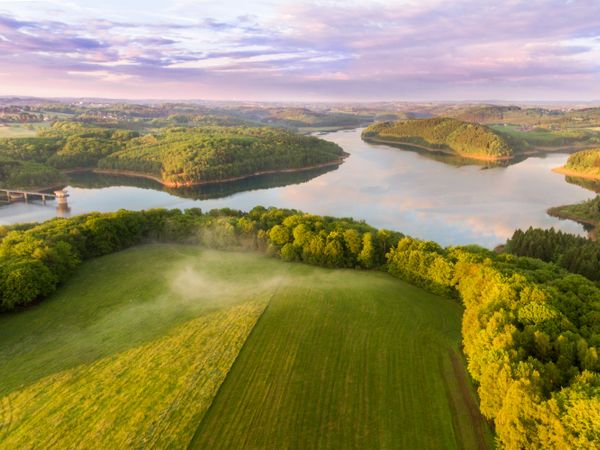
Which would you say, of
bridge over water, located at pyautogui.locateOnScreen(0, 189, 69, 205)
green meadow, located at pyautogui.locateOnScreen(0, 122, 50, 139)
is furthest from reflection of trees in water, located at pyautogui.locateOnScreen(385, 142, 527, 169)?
green meadow, located at pyautogui.locateOnScreen(0, 122, 50, 139)

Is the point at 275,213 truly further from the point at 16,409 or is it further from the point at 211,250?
the point at 16,409

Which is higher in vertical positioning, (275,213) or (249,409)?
(275,213)

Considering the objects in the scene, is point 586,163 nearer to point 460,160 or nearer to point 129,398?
point 460,160

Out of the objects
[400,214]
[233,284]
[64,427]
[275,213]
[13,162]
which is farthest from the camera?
[13,162]

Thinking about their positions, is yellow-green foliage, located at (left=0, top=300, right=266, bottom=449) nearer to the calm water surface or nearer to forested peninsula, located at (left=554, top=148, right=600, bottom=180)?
the calm water surface

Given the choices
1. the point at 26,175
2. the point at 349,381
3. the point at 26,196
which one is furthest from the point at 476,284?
the point at 26,175

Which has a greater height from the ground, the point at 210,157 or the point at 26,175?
the point at 210,157

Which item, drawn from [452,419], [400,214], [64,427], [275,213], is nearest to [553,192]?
[400,214]

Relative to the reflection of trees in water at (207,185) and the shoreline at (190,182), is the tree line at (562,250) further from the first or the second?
the shoreline at (190,182)
